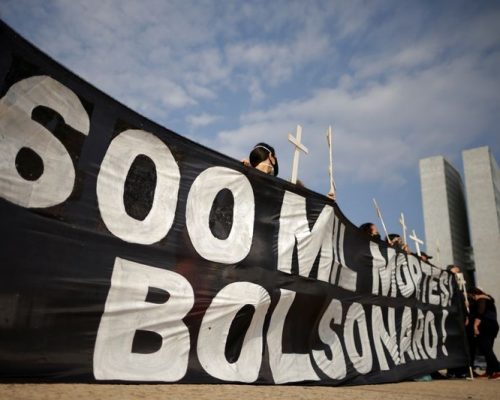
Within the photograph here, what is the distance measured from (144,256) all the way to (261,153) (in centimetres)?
215

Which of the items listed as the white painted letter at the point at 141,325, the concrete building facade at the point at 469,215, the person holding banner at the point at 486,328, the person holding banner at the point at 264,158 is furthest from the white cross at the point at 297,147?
the concrete building facade at the point at 469,215

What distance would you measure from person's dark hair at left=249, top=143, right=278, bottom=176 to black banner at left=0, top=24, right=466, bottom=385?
0.60m

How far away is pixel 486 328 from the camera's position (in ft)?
23.4

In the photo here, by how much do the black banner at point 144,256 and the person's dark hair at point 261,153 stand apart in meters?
0.60

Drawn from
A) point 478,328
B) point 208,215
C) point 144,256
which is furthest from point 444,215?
point 144,256

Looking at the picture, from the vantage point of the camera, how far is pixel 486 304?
23.9ft

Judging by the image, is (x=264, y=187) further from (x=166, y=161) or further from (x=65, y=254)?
(x=65, y=254)

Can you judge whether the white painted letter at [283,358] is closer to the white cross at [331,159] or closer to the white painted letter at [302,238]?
the white painted letter at [302,238]

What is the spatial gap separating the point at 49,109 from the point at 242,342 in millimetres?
2171

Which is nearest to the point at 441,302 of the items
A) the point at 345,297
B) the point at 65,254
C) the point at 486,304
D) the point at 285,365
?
the point at 486,304

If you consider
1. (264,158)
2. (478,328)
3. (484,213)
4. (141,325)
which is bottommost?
(141,325)

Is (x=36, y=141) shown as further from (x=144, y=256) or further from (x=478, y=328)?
(x=478, y=328)

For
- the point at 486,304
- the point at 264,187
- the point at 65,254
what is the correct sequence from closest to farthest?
the point at 65,254
the point at 264,187
the point at 486,304

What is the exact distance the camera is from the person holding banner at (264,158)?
425 centimetres
